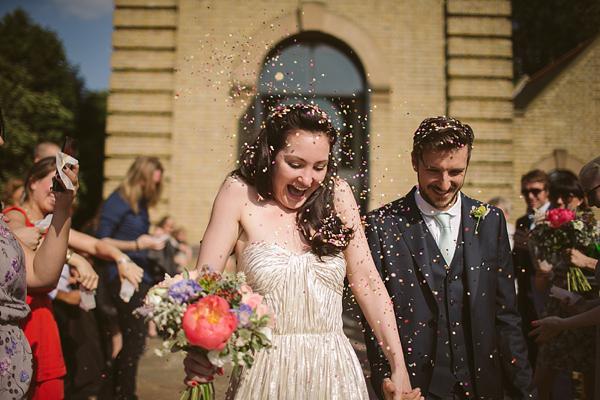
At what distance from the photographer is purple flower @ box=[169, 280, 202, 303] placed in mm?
1938

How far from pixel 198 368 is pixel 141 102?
7825 millimetres

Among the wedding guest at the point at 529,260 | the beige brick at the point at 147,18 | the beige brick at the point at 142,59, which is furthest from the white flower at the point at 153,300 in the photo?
the beige brick at the point at 147,18

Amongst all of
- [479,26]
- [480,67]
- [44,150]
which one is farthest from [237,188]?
[479,26]

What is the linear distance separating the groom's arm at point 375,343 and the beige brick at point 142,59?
722cm

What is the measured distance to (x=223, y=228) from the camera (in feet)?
7.65

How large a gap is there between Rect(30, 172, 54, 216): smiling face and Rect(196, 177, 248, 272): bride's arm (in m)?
1.90

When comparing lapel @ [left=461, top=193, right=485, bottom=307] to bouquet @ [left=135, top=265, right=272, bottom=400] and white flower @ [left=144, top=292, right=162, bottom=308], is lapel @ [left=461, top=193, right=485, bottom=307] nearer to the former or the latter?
bouquet @ [left=135, top=265, right=272, bottom=400]

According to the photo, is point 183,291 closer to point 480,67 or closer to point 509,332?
point 509,332

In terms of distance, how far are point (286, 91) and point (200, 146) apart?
6.61 m

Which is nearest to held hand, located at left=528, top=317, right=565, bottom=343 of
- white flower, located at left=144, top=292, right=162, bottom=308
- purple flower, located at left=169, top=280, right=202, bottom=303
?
purple flower, located at left=169, top=280, right=202, bottom=303

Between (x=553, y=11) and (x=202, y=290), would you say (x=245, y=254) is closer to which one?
(x=202, y=290)

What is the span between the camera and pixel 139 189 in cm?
504

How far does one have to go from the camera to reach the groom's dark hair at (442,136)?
2.75 metres

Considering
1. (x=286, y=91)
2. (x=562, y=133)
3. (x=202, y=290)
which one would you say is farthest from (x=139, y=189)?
(x=562, y=133)
